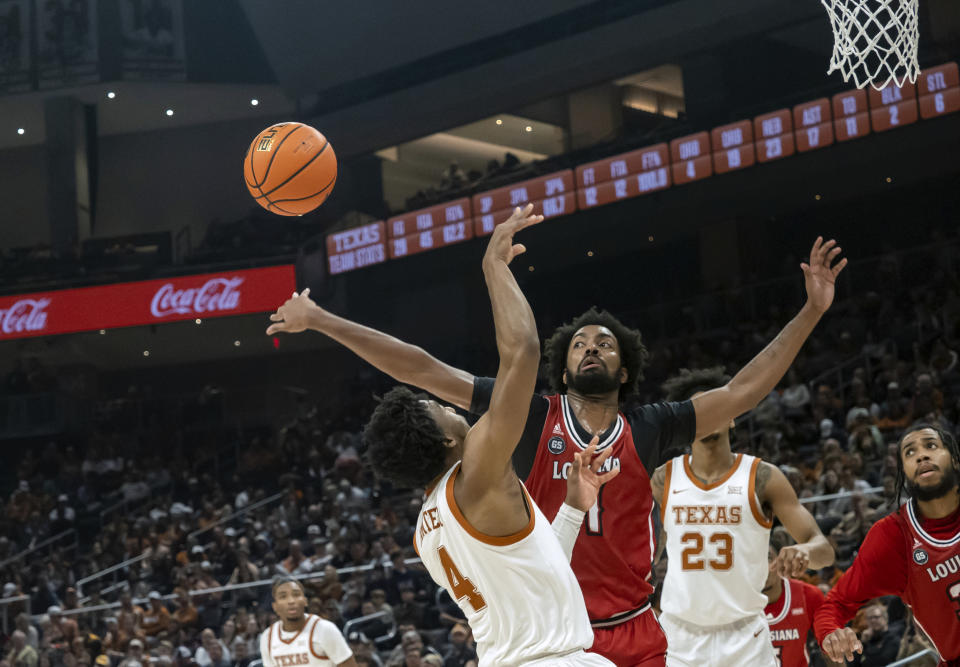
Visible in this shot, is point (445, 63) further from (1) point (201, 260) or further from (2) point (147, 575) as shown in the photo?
(2) point (147, 575)

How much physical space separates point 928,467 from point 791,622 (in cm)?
222

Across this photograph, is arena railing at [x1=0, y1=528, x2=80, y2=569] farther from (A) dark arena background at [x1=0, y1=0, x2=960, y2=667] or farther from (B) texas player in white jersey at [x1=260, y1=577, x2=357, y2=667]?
(B) texas player in white jersey at [x1=260, y1=577, x2=357, y2=667]

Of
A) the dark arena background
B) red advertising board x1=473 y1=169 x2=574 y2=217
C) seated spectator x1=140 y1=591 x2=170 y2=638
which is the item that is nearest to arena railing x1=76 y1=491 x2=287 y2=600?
the dark arena background

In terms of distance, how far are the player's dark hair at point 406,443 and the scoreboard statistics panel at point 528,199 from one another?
559 inches

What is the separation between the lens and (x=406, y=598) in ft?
36.9

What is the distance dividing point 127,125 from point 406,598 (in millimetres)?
15267

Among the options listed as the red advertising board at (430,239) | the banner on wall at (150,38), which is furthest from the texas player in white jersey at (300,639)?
the banner on wall at (150,38)

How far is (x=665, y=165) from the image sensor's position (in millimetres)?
16672

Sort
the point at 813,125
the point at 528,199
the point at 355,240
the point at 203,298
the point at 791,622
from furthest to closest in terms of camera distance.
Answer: the point at 203,298, the point at 355,240, the point at 528,199, the point at 813,125, the point at 791,622

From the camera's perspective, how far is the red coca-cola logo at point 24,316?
1966 centimetres

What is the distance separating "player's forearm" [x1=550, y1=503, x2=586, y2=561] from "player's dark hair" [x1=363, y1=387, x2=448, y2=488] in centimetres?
46

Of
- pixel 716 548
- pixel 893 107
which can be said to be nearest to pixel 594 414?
pixel 716 548

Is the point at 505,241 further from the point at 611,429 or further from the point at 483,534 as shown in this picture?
the point at 611,429

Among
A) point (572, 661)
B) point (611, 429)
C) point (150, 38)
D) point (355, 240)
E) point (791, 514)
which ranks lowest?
point (572, 661)
